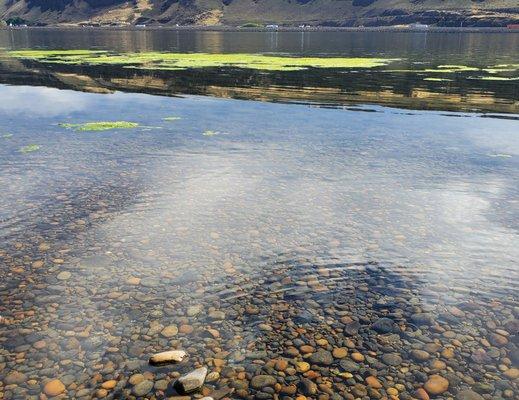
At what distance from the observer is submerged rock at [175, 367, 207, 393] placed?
314 inches

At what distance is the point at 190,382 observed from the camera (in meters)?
→ 8.02

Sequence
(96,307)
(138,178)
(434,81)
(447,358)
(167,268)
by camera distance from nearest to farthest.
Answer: (447,358)
(96,307)
(167,268)
(138,178)
(434,81)

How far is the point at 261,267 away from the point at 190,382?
444 cm

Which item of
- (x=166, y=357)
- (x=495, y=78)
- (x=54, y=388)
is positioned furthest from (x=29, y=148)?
(x=495, y=78)

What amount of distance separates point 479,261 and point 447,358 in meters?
4.29

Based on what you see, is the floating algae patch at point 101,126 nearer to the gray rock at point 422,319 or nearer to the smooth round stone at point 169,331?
the smooth round stone at point 169,331

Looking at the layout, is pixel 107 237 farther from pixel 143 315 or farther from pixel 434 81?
pixel 434 81

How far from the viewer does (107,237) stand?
13688 mm

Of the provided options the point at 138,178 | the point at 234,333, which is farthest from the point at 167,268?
the point at 138,178

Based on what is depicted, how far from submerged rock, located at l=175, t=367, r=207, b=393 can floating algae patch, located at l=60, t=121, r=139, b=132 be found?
23.2 metres

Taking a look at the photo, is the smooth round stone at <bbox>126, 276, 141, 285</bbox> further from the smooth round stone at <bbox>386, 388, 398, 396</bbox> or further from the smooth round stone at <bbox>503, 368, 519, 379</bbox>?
the smooth round stone at <bbox>503, 368, 519, 379</bbox>

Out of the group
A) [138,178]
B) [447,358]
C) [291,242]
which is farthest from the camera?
[138,178]

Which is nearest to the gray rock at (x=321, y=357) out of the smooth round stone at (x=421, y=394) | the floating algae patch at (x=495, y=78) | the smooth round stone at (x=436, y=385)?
the smooth round stone at (x=421, y=394)

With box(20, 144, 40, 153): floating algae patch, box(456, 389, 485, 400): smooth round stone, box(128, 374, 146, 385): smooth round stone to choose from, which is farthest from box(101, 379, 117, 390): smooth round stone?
box(20, 144, 40, 153): floating algae patch
